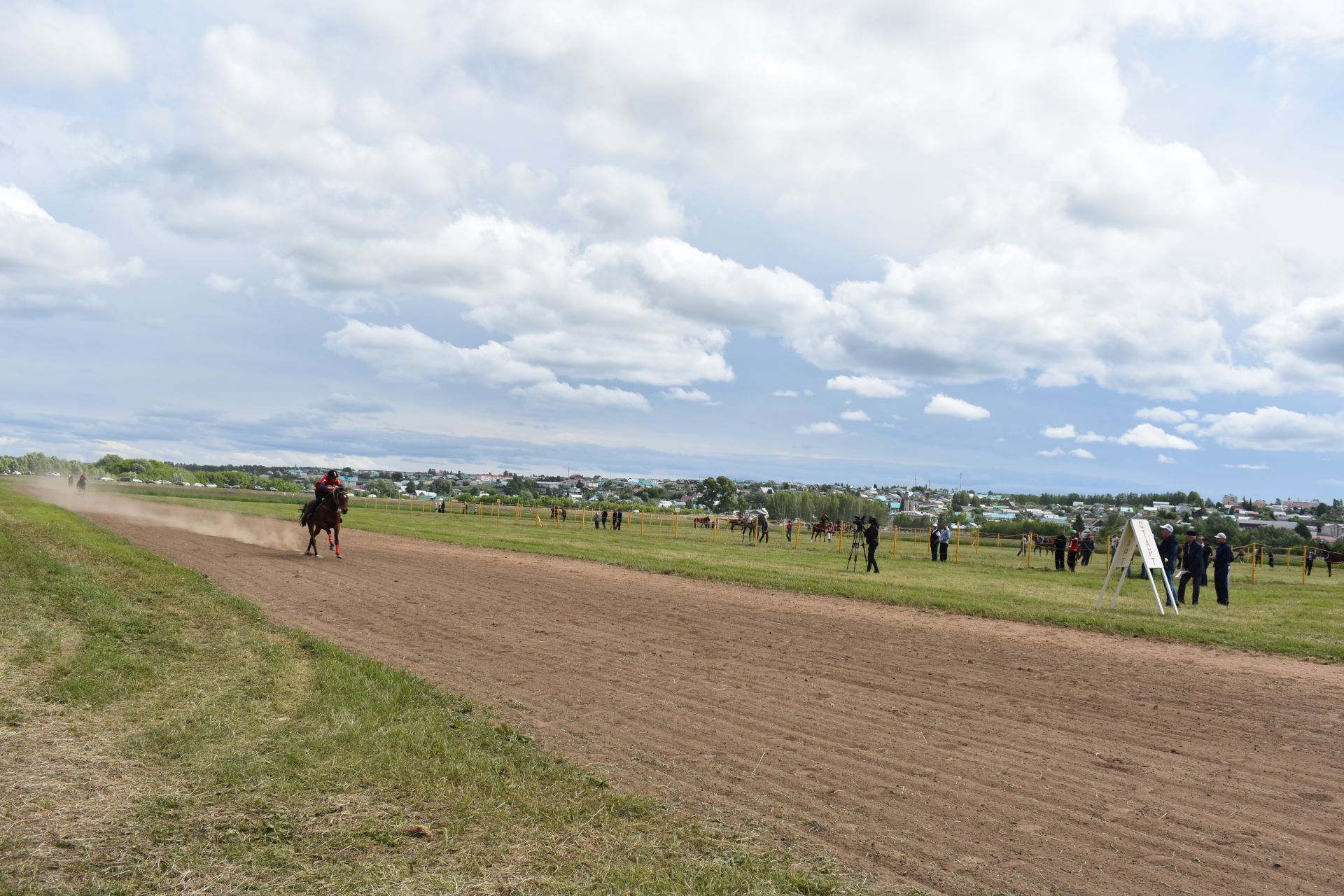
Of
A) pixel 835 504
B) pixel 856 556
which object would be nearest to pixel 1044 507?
pixel 835 504

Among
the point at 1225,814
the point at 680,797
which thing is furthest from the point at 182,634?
the point at 1225,814

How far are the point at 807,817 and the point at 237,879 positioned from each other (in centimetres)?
382

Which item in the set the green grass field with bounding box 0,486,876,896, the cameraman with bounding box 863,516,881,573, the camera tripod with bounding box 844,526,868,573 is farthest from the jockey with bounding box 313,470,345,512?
the cameraman with bounding box 863,516,881,573

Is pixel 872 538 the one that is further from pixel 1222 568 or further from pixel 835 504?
pixel 835 504

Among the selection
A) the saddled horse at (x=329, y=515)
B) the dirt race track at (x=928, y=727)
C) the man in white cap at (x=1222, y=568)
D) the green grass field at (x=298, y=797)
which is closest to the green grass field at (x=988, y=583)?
the man in white cap at (x=1222, y=568)

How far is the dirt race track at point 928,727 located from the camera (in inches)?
241

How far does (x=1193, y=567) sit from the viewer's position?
75.0 feet

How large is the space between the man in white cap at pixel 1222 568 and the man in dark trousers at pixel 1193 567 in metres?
0.39

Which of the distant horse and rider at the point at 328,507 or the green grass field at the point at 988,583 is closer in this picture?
the green grass field at the point at 988,583

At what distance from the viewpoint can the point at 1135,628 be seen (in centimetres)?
1667

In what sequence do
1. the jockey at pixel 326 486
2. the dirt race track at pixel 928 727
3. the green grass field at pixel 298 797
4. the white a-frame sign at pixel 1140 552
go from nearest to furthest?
the green grass field at pixel 298 797 → the dirt race track at pixel 928 727 → the white a-frame sign at pixel 1140 552 → the jockey at pixel 326 486

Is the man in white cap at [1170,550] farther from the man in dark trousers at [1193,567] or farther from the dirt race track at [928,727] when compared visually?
the dirt race track at [928,727]

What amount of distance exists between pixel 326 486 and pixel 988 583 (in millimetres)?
19346

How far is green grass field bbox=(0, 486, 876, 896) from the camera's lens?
4965 millimetres
